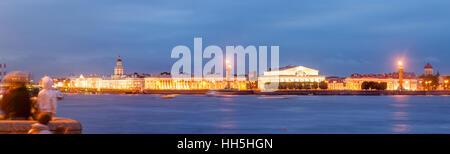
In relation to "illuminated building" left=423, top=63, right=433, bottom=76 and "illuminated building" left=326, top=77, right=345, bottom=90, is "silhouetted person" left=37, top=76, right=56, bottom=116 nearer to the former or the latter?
"illuminated building" left=326, top=77, right=345, bottom=90

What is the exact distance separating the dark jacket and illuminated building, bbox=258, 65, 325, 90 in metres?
97.7

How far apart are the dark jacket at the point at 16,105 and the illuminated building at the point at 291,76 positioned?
321 feet

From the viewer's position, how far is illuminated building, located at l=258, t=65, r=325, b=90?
4220 inches

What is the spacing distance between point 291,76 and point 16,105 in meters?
101

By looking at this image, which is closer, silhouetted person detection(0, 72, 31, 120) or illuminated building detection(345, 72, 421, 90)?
silhouetted person detection(0, 72, 31, 120)

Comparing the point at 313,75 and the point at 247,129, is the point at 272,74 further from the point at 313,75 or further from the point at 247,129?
the point at 247,129

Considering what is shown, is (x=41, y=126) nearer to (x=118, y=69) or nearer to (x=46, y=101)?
(x=46, y=101)

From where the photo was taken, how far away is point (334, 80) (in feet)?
430

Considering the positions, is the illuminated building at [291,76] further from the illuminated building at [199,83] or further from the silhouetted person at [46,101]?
the silhouetted person at [46,101]

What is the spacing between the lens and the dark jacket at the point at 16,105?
7652 millimetres

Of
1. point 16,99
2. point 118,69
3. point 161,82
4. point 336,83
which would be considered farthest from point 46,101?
point 118,69

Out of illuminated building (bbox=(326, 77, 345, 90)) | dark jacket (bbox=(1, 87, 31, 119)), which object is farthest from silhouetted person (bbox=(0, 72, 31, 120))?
illuminated building (bbox=(326, 77, 345, 90))

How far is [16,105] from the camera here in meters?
7.73

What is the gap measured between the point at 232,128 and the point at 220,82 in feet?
298
